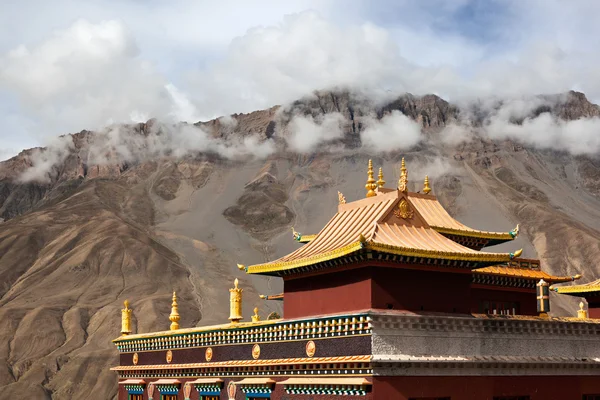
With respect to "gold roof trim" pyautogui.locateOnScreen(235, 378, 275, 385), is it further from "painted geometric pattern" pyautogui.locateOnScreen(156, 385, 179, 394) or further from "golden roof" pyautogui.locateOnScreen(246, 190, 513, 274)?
"painted geometric pattern" pyautogui.locateOnScreen(156, 385, 179, 394)

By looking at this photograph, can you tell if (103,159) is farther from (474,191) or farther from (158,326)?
(158,326)

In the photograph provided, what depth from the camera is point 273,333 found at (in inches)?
920

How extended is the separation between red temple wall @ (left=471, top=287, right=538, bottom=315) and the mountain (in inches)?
2614

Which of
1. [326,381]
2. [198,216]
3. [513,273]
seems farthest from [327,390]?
[198,216]

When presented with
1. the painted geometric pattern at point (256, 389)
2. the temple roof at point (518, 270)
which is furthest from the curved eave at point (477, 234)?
the painted geometric pattern at point (256, 389)

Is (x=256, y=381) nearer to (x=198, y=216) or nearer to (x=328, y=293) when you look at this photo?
(x=328, y=293)

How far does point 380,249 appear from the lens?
65.8ft

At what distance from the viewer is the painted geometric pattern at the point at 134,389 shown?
102 feet

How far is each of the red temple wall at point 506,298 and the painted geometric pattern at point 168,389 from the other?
9804 millimetres

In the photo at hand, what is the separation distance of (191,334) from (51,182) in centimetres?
17419

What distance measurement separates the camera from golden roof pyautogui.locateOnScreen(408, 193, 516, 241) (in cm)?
2639

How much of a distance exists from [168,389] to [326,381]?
950 centimetres

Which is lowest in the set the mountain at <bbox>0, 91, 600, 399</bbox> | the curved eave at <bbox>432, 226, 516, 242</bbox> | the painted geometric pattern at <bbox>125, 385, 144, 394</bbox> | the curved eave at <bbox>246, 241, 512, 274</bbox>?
the painted geometric pattern at <bbox>125, 385, 144, 394</bbox>

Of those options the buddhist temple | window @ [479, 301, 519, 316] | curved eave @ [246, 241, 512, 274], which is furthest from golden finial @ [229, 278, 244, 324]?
window @ [479, 301, 519, 316]
